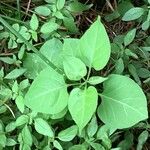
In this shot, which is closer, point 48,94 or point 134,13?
point 48,94

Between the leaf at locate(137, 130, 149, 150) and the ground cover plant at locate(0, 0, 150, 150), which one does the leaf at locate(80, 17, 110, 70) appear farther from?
the leaf at locate(137, 130, 149, 150)

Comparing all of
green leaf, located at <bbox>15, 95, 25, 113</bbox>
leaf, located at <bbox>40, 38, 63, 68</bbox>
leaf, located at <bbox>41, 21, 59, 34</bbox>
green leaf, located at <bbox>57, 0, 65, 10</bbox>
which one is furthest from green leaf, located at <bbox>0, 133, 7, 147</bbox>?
green leaf, located at <bbox>57, 0, 65, 10</bbox>

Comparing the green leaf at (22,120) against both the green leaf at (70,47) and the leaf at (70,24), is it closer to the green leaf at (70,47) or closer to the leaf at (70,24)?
the green leaf at (70,47)

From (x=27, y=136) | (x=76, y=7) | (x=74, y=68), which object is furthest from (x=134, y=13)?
(x=27, y=136)

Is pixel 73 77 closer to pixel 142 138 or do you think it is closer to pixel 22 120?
pixel 22 120

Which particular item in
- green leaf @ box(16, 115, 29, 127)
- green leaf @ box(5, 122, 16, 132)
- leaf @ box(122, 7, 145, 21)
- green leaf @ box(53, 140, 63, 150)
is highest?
leaf @ box(122, 7, 145, 21)

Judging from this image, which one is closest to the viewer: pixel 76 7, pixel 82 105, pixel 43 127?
pixel 82 105

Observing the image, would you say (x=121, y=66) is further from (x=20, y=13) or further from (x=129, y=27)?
(x=20, y=13)

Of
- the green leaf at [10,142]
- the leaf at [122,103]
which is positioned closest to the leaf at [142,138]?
the leaf at [122,103]
